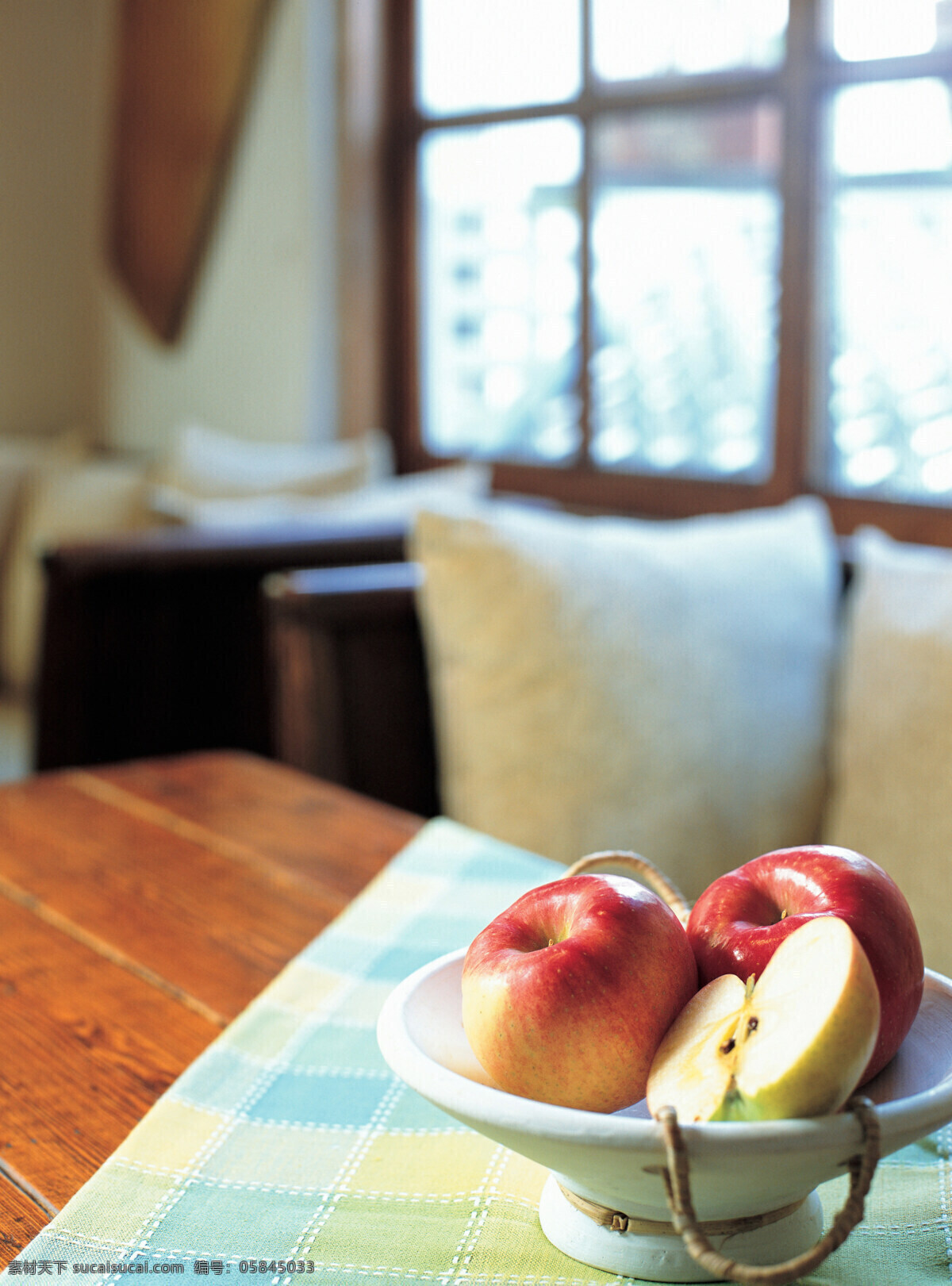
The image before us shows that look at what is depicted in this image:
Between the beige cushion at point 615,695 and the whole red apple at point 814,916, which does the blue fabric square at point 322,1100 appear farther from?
the beige cushion at point 615,695

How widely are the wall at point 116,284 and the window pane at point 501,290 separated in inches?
11.1

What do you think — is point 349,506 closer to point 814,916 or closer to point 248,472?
point 248,472

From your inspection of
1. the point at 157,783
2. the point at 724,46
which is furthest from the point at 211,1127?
the point at 724,46

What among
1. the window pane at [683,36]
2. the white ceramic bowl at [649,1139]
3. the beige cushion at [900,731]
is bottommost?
the beige cushion at [900,731]

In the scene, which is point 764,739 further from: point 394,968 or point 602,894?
point 602,894

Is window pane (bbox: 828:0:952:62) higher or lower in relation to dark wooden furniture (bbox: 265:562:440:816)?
higher

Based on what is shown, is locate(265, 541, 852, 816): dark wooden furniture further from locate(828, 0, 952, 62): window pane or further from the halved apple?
locate(828, 0, 952, 62): window pane

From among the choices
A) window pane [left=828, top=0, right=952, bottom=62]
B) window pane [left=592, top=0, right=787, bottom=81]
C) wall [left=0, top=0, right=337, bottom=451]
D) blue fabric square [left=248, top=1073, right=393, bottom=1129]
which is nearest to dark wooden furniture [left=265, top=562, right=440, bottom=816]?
blue fabric square [left=248, top=1073, right=393, bottom=1129]

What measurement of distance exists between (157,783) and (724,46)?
2.12m

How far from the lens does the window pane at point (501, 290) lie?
303 centimetres

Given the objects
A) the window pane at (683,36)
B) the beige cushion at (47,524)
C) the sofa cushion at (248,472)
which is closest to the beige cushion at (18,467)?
the beige cushion at (47,524)

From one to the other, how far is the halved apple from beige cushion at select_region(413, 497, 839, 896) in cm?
98

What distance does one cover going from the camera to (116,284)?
4379 mm

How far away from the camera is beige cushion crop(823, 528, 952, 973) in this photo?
4.24 ft
